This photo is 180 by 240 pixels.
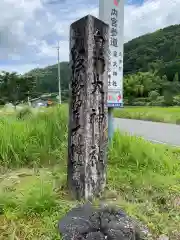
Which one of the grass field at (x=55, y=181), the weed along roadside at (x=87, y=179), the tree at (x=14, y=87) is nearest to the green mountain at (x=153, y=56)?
the tree at (x=14, y=87)

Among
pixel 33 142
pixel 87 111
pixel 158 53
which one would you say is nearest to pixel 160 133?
pixel 33 142

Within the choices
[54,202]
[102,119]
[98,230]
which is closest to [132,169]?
[102,119]

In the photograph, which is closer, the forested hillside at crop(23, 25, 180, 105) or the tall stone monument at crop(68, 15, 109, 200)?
the tall stone monument at crop(68, 15, 109, 200)

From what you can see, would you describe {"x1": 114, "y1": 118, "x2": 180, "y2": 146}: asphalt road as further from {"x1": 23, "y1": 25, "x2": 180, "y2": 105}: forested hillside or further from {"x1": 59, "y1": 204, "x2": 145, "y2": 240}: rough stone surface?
{"x1": 23, "y1": 25, "x2": 180, "y2": 105}: forested hillside

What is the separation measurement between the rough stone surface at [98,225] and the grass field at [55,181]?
0.14m

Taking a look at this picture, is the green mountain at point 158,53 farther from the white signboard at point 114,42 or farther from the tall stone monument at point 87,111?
the tall stone monument at point 87,111

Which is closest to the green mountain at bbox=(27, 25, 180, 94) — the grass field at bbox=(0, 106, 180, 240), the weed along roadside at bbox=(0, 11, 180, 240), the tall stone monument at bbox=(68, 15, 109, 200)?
the grass field at bbox=(0, 106, 180, 240)

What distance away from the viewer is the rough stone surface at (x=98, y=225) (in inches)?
85.5

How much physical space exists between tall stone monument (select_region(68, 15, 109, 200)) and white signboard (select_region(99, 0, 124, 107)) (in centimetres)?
142

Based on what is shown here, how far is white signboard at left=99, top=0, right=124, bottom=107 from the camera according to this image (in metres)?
4.37

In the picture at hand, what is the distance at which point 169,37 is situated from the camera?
5112cm

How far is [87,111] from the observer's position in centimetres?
288

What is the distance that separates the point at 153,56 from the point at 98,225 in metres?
49.8

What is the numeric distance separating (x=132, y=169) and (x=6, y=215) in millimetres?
1450
